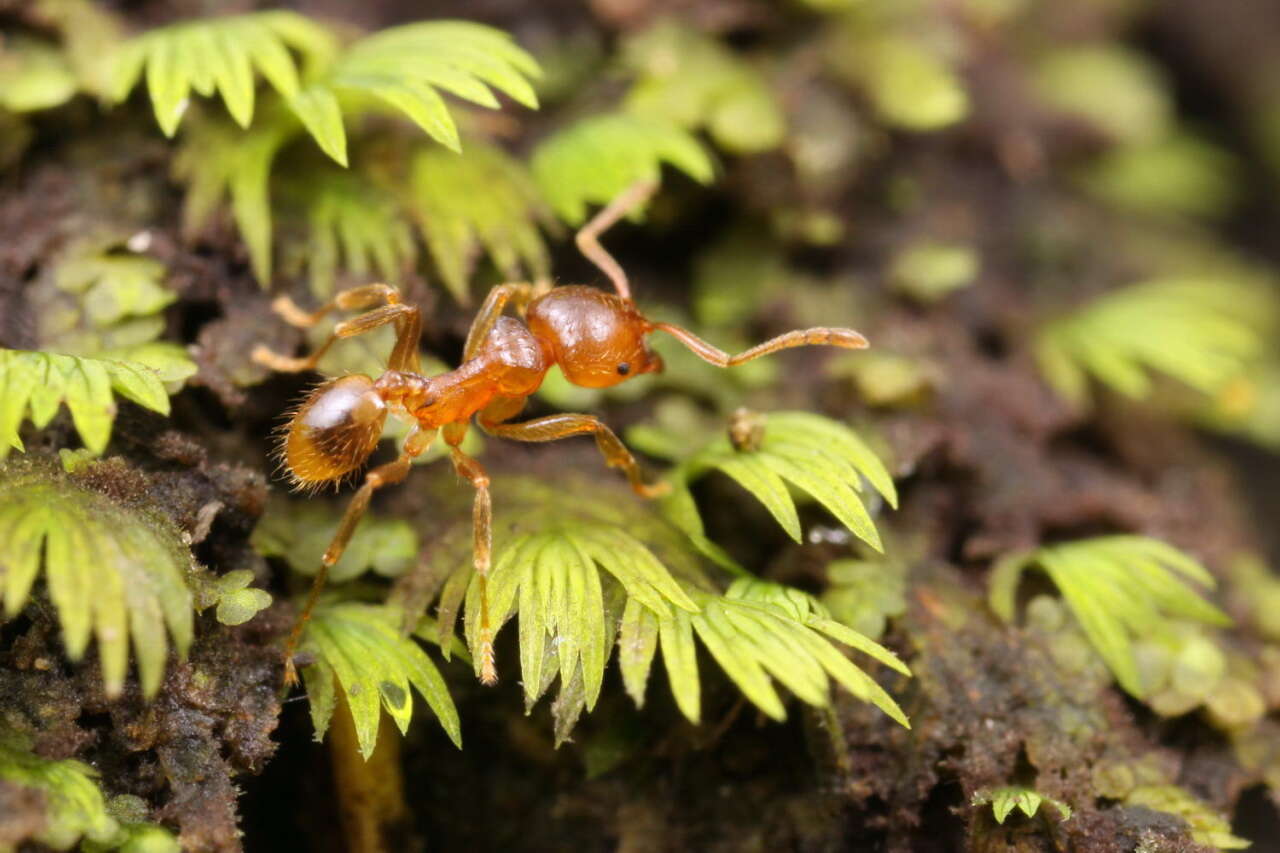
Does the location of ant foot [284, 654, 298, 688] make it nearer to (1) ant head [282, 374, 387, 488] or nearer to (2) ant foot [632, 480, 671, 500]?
(1) ant head [282, 374, 387, 488]

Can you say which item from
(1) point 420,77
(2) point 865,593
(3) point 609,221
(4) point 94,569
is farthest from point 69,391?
(2) point 865,593

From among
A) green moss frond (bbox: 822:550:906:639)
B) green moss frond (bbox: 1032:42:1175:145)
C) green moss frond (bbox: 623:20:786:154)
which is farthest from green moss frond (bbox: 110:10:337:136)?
green moss frond (bbox: 1032:42:1175:145)

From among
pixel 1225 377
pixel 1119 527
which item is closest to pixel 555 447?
pixel 1119 527

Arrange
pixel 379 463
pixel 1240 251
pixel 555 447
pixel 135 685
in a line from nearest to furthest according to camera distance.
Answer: pixel 135 685 → pixel 379 463 → pixel 555 447 → pixel 1240 251

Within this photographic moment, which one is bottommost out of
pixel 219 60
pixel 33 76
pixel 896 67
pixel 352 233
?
pixel 352 233

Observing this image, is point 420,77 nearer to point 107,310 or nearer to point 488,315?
point 488,315

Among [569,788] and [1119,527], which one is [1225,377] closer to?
[1119,527]
